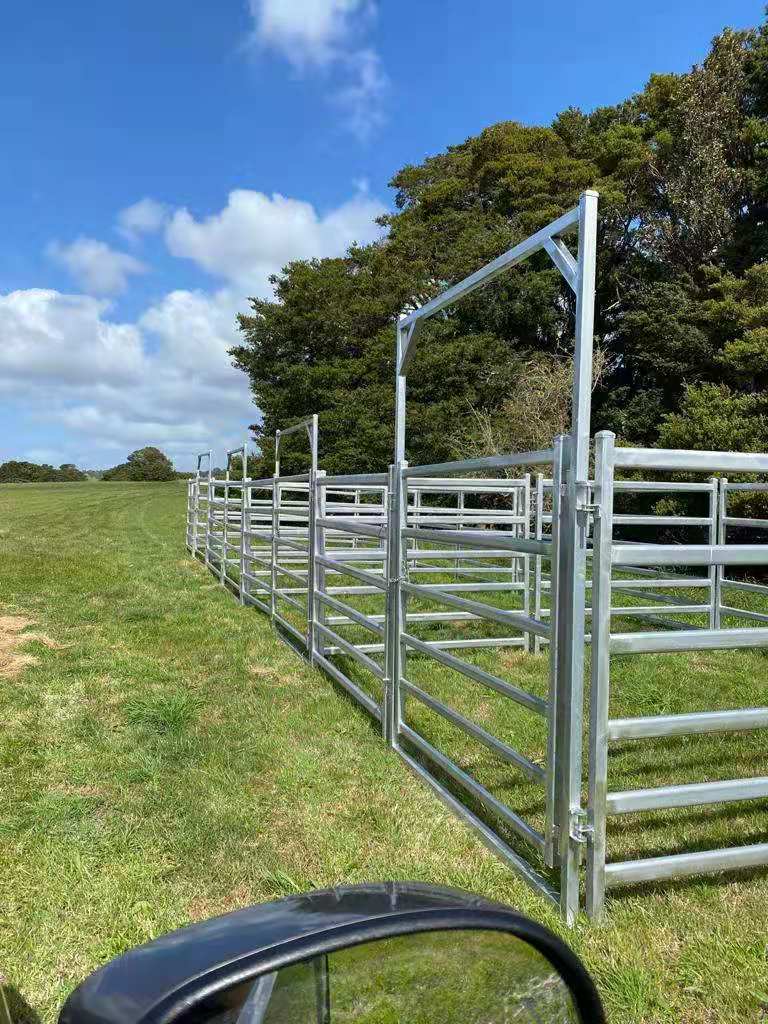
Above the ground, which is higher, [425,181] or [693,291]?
[425,181]

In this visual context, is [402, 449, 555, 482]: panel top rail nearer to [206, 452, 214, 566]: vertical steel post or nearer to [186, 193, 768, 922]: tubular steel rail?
[186, 193, 768, 922]: tubular steel rail

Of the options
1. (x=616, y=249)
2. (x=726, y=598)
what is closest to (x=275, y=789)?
(x=726, y=598)

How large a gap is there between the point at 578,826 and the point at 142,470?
281 feet

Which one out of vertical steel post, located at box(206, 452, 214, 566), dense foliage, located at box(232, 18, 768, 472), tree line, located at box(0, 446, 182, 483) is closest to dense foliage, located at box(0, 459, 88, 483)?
tree line, located at box(0, 446, 182, 483)

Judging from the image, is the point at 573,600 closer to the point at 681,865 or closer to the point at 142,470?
the point at 681,865

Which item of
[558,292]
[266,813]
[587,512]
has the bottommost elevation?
[266,813]

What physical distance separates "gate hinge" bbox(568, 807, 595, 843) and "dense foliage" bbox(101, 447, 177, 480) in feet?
270

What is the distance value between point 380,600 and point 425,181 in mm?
23360

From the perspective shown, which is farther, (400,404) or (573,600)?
(400,404)

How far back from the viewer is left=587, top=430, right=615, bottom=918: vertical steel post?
238 cm

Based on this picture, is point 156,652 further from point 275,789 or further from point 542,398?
point 542,398

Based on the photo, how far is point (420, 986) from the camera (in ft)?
3.28

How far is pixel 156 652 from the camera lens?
21.2 feet

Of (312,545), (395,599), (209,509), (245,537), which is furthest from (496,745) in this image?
(209,509)
